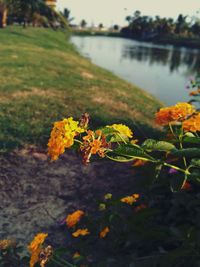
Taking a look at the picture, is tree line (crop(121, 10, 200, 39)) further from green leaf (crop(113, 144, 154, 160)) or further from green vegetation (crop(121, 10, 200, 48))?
green leaf (crop(113, 144, 154, 160))

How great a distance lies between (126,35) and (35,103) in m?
117

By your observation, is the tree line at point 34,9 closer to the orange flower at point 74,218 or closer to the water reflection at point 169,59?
the water reflection at point 169,59

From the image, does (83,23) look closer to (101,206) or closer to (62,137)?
(101,206)

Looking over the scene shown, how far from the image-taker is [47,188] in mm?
4812

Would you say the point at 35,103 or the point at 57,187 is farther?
the point at 35,103

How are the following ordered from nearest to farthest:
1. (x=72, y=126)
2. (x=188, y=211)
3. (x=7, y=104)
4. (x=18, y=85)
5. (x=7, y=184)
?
1. (x=72, y=126)
2. (x=188, y=211)
3. (x=7, y=184)
4. (x=7, y=104)
5. (x=18, y=85)

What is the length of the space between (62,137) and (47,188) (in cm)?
316

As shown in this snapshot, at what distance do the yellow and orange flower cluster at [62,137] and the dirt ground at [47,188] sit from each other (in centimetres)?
218

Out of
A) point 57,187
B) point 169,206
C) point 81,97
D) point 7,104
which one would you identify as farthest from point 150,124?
point 169,206

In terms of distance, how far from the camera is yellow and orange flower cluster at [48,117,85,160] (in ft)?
5.63

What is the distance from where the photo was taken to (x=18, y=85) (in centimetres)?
955

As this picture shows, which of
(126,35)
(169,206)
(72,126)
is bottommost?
(126,35)

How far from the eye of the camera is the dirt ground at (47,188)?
13.1ft

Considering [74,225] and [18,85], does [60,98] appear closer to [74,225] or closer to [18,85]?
[18,85]
